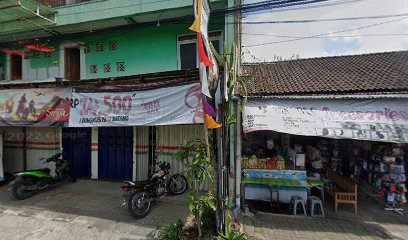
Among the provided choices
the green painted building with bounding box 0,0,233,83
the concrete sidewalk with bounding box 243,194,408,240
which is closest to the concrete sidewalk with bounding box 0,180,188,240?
the concrete sidewalk with bounding box 243,194,408,240

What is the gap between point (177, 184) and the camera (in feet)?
21.5

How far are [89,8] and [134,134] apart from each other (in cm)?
418

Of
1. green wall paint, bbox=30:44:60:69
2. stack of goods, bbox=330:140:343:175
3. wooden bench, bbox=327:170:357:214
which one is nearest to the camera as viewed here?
wooden bench, bbox=327:170:357:214

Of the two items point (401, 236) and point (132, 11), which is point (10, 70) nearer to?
point (132, 11)

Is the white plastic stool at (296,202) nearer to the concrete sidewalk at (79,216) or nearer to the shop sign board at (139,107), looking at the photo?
the concrete sidewalk at (79,216)

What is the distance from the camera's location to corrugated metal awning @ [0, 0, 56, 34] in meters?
6.06

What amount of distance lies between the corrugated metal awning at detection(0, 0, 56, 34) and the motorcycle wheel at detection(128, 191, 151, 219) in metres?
5.97

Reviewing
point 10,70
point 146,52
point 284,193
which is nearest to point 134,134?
point 146,52

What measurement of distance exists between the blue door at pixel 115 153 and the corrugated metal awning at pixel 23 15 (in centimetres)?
391

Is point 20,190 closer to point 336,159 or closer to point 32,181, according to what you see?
point 32,181

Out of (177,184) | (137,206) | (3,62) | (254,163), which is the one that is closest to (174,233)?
(137,206)

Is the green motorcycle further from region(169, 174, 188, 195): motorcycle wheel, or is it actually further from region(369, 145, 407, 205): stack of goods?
region(369, 145, 407, 205): stack of goods

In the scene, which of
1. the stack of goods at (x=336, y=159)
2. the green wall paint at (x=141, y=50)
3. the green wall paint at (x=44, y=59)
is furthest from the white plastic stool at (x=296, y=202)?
the green wall paint at (x=44, y=59)

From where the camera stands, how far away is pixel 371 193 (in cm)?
673
